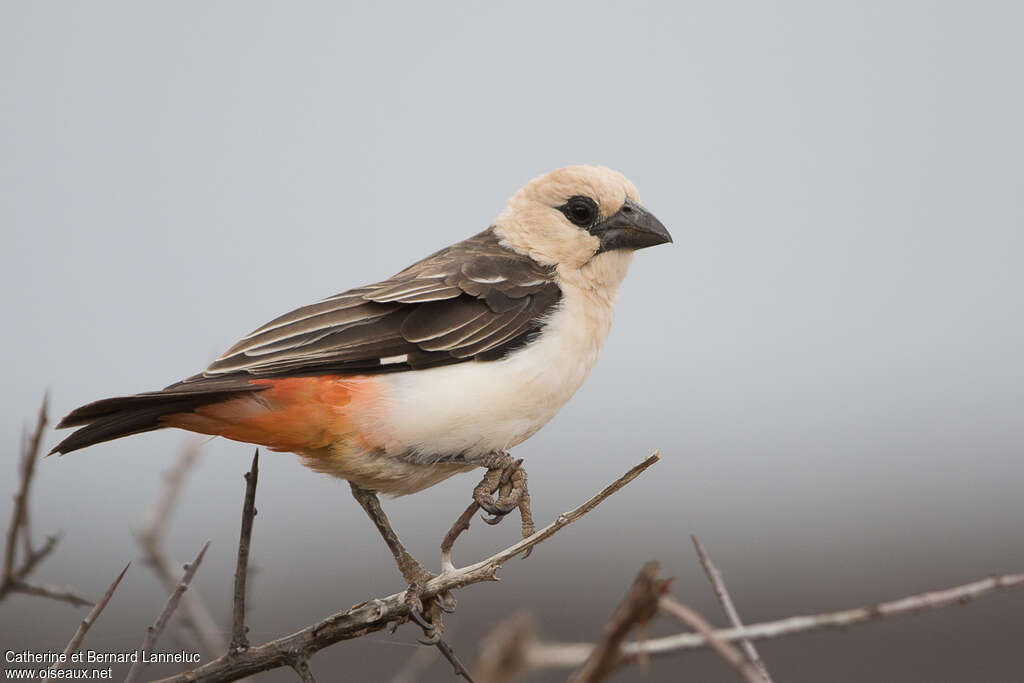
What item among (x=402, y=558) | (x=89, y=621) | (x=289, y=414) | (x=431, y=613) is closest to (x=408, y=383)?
(x=289, y=414)

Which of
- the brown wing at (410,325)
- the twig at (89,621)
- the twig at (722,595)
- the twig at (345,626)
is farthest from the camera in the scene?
the brown wing at (410,325)

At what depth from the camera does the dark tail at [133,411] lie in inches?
148

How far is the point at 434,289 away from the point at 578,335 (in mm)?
734

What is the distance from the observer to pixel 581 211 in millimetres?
5621

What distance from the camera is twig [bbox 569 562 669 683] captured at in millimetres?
1676

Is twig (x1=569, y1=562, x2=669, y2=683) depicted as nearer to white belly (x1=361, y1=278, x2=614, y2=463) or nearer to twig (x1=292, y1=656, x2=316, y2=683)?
twig (x1=292, y1=656, x2=316, y2=683)

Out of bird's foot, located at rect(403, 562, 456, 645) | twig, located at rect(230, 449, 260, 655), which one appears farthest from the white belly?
twig, located at rect(230, 449, 260, 655)

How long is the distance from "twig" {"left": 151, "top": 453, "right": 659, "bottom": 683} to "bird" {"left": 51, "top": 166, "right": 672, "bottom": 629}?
0.62ft

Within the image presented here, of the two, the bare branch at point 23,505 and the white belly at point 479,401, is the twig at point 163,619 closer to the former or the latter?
the bare branch at point 23,505

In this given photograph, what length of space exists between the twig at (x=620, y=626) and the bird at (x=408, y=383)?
90.8 inches

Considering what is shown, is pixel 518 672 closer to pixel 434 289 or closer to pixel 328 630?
pixel 328 630

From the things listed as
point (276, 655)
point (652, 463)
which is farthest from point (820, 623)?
point (276, 655)

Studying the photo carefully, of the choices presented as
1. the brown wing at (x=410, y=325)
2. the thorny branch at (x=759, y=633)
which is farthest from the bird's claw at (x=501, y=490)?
the thorny branch at (x=759, y=633)

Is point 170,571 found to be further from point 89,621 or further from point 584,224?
point 584,224
